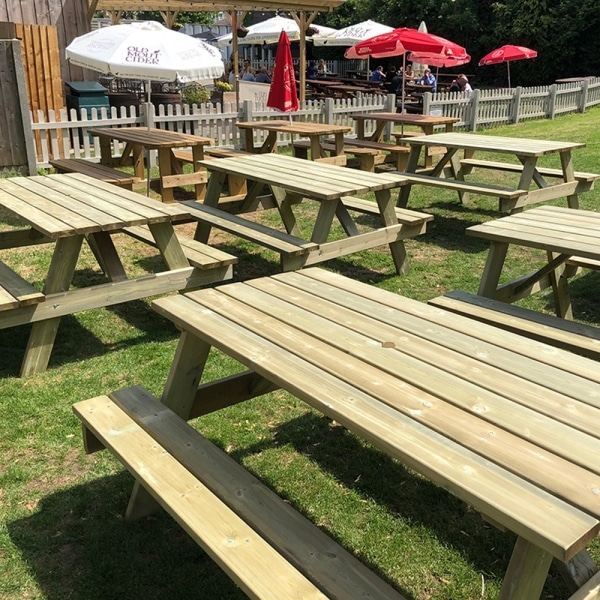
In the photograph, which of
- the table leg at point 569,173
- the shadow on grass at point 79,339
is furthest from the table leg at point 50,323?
the table leg at point 569,173

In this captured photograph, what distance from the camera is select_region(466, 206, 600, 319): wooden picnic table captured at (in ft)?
11.9

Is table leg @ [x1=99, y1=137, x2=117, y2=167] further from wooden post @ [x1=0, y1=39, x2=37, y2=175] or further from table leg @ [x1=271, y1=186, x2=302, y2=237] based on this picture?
table leg @ [x1=271, y1=186, x2=302, y2=237]

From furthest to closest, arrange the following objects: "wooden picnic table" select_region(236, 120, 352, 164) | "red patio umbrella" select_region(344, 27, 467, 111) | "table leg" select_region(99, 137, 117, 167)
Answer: "red patio umbrella" select_region(344, 27, 467, 111) < "table leg" select_region(99, 137, 117, 167) < "wooden picnic table" select_region(236, 120, 352, 164)

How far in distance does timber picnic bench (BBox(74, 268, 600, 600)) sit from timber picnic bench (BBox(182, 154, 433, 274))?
6.60ft

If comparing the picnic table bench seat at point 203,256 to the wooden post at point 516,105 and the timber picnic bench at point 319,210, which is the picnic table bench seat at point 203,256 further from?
the wooden post at point 516,105

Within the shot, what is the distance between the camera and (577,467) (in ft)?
5.10

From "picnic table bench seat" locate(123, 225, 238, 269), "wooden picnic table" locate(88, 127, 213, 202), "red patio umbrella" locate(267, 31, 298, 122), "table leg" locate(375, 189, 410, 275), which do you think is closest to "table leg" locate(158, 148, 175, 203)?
"wooden picnic table" locate(88, 127, 213, 202)

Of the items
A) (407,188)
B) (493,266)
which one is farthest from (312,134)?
(493,266)

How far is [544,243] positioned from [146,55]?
16.1 ft

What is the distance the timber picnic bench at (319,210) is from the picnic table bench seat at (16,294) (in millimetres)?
1758

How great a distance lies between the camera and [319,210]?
515 cm

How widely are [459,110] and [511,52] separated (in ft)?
16.6

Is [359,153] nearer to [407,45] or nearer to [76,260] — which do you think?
[407,45]

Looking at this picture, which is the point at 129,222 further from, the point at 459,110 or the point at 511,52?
the point at 511,52
